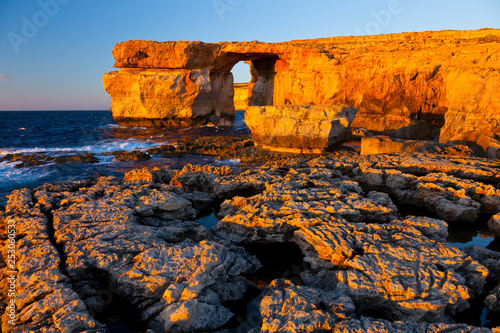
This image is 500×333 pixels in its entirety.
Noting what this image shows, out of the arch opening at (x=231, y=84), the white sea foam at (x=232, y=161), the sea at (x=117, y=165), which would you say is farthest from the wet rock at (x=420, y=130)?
the arch opening at (x=231, y=84)

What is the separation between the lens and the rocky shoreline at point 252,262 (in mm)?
4164

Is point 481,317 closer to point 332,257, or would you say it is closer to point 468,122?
point 332,257

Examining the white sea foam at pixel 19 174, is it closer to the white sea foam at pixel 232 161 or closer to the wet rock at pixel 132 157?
the wet rock at pixel 132 157

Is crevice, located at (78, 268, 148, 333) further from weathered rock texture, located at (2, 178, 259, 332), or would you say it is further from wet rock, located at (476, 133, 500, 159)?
wet rock, located at (476, 133, 500, 159)

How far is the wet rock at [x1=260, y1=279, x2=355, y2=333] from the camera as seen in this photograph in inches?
150

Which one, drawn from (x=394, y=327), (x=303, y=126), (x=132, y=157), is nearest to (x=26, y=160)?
(x=132, y=157)

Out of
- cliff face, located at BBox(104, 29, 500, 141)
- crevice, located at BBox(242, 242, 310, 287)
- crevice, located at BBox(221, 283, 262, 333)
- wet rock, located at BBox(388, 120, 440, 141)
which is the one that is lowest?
crevice, located at BBox(221, 283, 262, 333)

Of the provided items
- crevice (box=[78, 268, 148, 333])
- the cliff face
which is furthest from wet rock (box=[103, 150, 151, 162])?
crevice (box=[78, 268, 148, 333])

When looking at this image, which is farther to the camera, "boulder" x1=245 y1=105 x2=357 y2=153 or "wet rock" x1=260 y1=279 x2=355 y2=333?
"boulder" x1=245 y1=105 x2=357 y2=153

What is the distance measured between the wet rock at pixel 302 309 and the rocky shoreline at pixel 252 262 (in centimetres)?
2

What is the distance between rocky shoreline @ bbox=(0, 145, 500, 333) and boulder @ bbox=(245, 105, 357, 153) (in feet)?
28.5

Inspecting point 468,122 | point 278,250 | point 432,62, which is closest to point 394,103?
point 432,62

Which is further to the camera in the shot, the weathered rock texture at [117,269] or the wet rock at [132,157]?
the wet rock at [132,157]

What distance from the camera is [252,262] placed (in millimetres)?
6023
